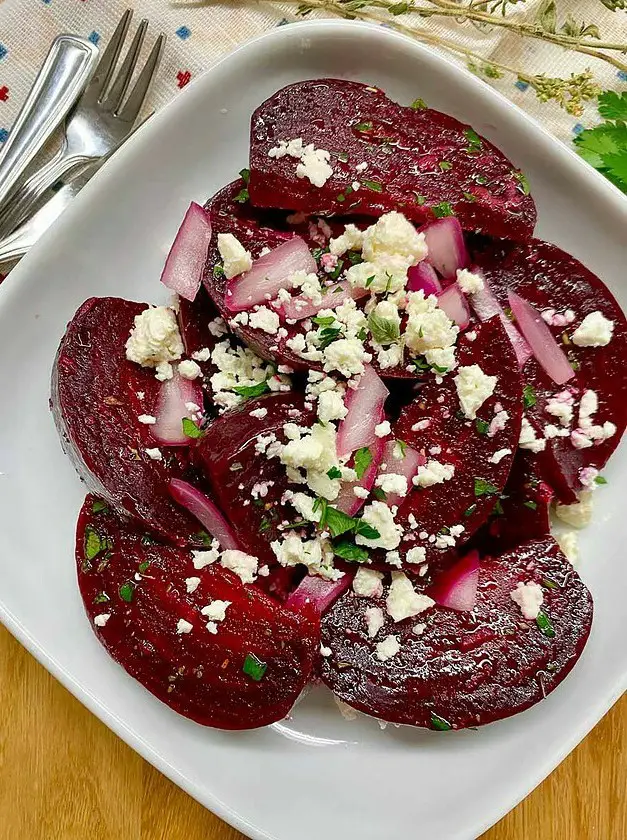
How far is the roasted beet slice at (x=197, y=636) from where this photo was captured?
167cm

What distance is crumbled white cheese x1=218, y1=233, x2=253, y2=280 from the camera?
163cm

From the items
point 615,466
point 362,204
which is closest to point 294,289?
point 362,204

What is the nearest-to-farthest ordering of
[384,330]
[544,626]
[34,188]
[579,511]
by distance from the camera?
1. [384,330]
2. [544,626]
3. [579,511]
4. [34,188]

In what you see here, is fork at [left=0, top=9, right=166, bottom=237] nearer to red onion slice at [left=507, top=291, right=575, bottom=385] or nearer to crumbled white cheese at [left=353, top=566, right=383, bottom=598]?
red onion slice at [left=507, top=291, right=575, bottom=385]

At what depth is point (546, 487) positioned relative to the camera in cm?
172

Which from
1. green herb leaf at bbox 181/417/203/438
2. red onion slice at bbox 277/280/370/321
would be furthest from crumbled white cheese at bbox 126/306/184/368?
red onion slice at bbox 277/280/370/321

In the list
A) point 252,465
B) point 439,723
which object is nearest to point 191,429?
point 252,465

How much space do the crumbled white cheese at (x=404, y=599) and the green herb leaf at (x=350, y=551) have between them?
0.09 metres

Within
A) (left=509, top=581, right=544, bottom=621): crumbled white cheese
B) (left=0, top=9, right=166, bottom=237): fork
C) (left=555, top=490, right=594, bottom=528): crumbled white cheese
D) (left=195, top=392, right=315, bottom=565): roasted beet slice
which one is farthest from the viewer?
(left=0, top=9, right=166, bottom=237): fork

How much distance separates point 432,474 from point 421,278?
43 centimetres

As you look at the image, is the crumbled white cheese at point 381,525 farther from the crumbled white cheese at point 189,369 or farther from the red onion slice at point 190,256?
the red onion slice at point 190,256

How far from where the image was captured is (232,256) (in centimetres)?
163

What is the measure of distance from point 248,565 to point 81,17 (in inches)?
59.4

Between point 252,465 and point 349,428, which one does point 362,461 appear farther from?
point 252,465
